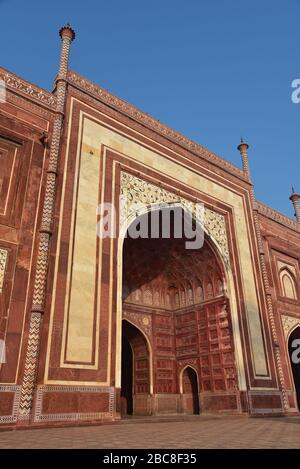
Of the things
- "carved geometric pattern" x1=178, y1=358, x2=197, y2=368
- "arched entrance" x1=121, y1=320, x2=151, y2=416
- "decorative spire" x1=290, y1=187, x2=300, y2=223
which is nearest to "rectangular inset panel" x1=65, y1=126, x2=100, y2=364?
"arched entrance" x1=121, y1=320, x2=151, y2=416

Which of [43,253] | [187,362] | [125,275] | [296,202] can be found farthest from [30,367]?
[296,202]

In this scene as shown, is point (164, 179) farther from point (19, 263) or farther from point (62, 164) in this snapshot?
point (19, 263)

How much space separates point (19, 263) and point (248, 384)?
6.69 meters

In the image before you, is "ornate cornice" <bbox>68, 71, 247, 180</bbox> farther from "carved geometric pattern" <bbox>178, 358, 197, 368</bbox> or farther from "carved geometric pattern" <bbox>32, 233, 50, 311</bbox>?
"carved geometric pattern" <bbox>178, 358, 197, 368</bbox>

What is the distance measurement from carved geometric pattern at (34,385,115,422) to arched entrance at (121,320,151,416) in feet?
13.6

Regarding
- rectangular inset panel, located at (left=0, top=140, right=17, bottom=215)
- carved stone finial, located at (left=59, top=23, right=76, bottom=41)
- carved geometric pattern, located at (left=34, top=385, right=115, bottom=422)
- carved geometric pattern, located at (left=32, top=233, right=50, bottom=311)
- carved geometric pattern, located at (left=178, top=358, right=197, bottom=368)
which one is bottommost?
carved geometric pattern, located at (left=34, top=385, right=115, bottom=422)

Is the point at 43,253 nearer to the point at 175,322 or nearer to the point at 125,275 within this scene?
the point at 125,275

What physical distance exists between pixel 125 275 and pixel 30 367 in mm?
5829

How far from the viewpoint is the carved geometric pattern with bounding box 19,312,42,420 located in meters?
5.91

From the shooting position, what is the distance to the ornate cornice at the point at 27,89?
805 centimetres

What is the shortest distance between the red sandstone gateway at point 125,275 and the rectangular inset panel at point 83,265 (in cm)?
3

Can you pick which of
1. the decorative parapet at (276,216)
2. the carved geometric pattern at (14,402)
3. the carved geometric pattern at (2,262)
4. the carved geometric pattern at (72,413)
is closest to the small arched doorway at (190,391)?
the carved geometric pattern at (72,413)
